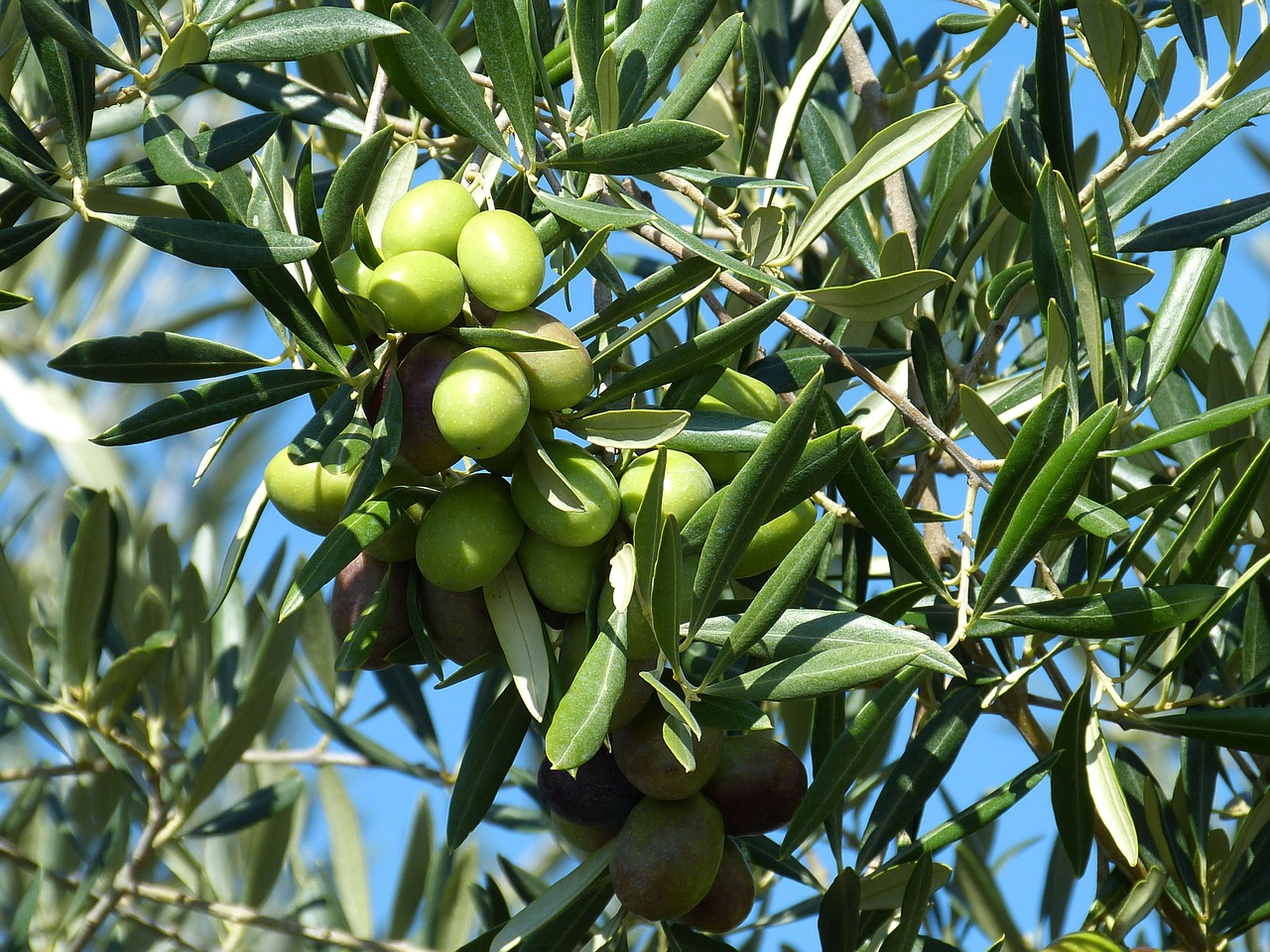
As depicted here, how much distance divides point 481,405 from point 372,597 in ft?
0.87

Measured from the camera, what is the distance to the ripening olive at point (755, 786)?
3.34 ft

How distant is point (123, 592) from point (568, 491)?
3.51 feet

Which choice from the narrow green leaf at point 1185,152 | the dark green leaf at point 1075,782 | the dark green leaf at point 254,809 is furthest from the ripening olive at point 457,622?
the dark green leaf at point 254,809

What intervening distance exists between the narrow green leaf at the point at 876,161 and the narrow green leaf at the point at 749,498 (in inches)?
9.4

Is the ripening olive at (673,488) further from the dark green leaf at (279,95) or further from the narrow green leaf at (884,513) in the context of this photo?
the dark green leaf at (279,95)

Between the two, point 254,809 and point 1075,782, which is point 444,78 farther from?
point 254,809

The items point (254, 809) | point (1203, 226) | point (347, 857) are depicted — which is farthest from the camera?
point (347, 857)

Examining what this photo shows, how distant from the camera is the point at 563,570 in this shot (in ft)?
2.82

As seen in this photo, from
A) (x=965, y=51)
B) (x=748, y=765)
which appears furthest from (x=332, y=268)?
(x=965, y=51)

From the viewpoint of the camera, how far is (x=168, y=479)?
2549mm

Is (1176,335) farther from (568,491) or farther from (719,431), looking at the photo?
(568,491)

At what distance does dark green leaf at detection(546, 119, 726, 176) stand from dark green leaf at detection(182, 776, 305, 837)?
3.76 feet

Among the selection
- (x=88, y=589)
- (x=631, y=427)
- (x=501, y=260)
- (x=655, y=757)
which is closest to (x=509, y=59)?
(x=501, y=260)

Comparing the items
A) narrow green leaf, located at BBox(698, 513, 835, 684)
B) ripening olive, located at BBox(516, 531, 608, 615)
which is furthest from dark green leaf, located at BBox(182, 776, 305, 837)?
narrow green leaf, located at BBox(698, 513, 835, 684)
